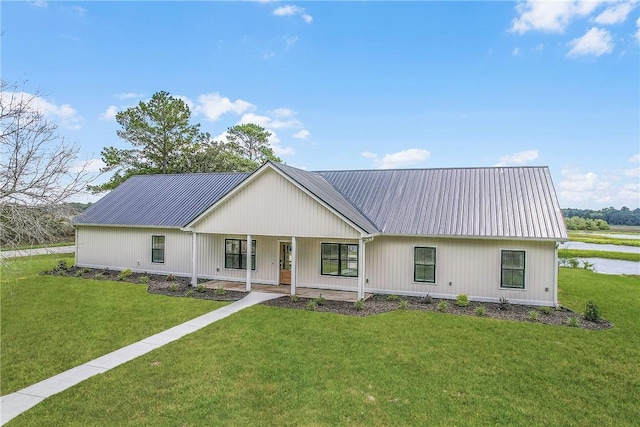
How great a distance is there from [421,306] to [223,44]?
17135mm

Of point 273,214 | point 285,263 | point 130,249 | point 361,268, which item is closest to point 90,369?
point 273,214

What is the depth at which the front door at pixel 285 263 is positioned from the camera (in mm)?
16972

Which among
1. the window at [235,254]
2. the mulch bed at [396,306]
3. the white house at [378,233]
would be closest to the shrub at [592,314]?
the mulch bed at [396,306]

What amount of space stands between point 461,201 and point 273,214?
8099 mm

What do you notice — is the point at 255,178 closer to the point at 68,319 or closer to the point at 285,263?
the point at 285,263

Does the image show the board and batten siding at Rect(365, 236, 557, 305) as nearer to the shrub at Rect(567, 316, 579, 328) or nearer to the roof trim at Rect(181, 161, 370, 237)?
the shrub at Rect(567, 316, 579, 328)

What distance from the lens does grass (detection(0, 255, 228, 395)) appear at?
816 centimetres

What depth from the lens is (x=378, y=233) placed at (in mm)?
14883

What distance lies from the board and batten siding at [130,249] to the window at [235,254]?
7.24 ft

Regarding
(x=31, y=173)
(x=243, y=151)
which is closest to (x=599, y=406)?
(x=31, y=173)

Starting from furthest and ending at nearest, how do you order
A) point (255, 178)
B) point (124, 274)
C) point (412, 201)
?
point (124, 274)
point (412, 201)
point (255, 178)

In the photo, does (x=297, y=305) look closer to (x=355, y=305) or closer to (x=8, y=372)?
(x=355, y=305)

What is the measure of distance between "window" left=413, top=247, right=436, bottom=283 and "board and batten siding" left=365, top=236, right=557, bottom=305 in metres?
0.14

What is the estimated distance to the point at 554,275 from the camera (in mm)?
13484
